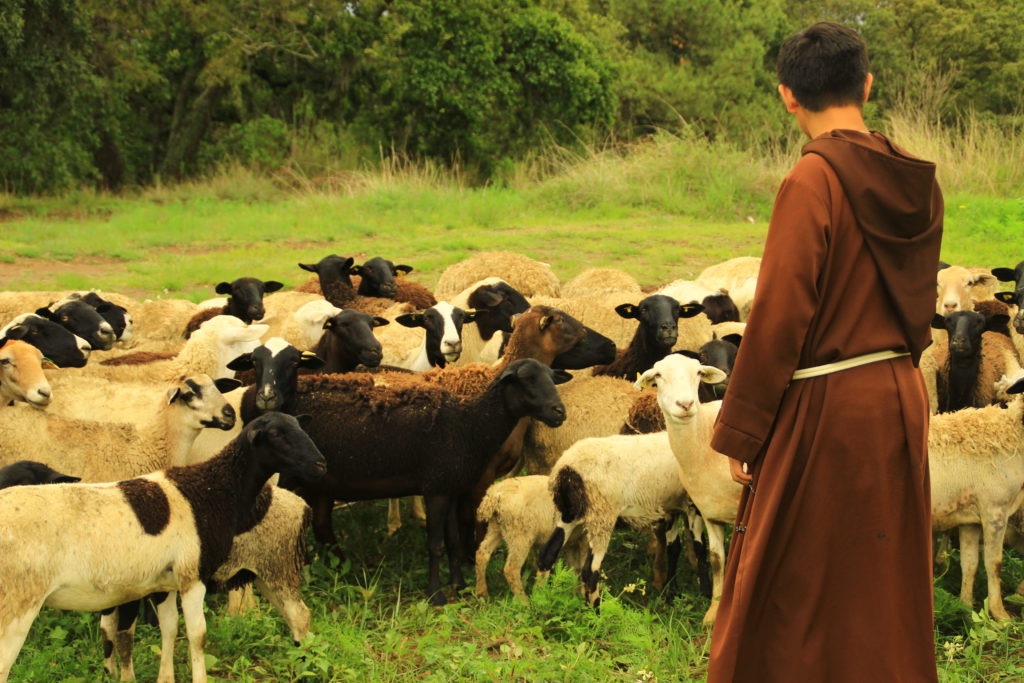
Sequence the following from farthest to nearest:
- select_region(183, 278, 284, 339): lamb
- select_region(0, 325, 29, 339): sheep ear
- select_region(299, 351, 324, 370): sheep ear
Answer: select_region(183, 278, 284, 339): lamb
select_region(0, 325, 29, 339): sheep ear
select_region(299, 351, 324, 370): sheep ear

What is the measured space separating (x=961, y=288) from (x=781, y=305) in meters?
6.81

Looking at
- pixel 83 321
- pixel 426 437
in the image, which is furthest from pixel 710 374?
pixel 83 321

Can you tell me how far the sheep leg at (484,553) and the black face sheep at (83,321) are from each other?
4.06m

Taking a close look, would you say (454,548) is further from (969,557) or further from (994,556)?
(994,556)

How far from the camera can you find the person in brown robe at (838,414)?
11.5 ft

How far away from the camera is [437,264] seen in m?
13.8

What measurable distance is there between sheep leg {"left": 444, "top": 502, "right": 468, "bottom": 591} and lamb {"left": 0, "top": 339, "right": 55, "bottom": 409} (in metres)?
2.56

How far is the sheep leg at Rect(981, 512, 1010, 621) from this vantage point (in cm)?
582

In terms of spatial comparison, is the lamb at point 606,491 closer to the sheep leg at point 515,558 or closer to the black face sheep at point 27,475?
the sheep leg at point 515,558

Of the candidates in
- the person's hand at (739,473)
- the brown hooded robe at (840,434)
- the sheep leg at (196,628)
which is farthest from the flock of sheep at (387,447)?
the brown hooded robe at (840,434)

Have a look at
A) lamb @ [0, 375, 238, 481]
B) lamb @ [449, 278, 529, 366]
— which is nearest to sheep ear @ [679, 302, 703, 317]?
lamb @ [449, 278, 529, 366]

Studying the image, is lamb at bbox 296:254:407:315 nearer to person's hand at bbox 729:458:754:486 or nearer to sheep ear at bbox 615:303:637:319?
sheep ear at bbox 615:303:637:319

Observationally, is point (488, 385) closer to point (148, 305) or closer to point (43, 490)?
point (43, 490)

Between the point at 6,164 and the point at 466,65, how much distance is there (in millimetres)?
10011
